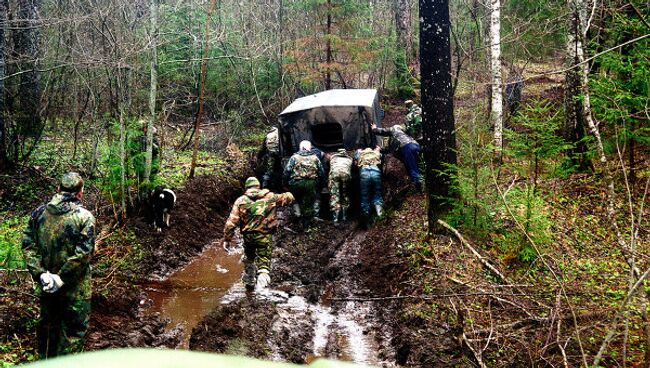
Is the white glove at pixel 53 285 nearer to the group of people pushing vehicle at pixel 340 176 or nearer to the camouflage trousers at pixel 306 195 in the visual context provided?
the group of people pushing vehicle at pixel 340 176

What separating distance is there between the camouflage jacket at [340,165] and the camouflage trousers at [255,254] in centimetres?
399

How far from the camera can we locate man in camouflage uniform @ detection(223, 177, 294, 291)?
9.20 metres

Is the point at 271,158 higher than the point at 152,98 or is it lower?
lower

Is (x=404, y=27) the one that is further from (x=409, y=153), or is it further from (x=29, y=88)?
(x=29, y=88)

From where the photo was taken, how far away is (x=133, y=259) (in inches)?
392

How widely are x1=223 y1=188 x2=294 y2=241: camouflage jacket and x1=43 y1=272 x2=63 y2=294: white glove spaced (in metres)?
3.86

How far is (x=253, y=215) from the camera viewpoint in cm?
920

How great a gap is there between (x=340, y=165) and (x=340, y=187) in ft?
1.76

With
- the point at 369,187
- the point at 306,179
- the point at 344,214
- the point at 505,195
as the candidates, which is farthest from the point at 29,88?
the point at 505,195

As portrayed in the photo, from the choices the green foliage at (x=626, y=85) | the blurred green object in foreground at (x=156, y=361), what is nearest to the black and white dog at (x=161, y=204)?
the green foliage at (x=626, y=85)

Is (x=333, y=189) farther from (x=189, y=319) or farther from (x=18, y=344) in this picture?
(x=18, y=344)

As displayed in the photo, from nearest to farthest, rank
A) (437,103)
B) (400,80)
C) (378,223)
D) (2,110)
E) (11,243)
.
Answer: (11,243) < (437,103) < (378,223) < (2,110) < (400,80)

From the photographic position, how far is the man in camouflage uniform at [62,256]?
5750 millimetres

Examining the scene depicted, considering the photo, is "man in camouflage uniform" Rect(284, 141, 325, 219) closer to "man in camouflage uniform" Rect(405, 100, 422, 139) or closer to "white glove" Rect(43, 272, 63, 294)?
"man in camouflage uniform" Rect(405, 100, 422, 139)
